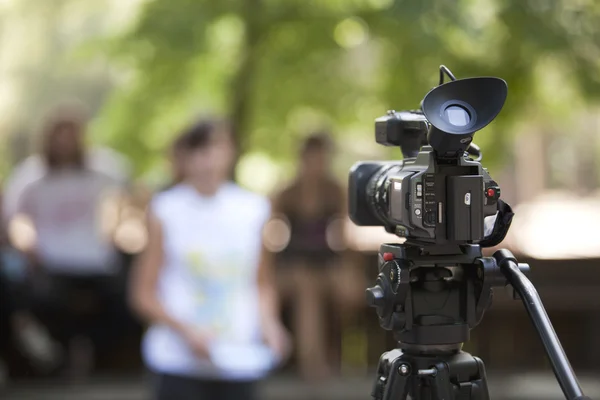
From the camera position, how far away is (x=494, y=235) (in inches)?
89.3

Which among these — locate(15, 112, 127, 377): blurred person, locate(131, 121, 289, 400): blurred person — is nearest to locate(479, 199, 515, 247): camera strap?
locate(131, 121, 289, 400): blurred person

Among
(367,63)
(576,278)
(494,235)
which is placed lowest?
(576,278)

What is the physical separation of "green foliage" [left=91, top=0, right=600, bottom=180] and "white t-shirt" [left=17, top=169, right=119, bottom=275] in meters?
1.11

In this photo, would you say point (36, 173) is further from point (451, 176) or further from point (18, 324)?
point (451, 176)

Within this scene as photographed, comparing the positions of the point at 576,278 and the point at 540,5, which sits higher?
the point at 540,5

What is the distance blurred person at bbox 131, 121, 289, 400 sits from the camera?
149 inches

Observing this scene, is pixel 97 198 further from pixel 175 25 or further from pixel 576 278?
pixel 576 278

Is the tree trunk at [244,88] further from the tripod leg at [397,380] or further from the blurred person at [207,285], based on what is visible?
the tripod leg at [397,380]

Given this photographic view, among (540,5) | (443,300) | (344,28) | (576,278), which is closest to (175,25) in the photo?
(344,28)

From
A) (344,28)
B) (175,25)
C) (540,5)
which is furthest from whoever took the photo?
(344,28)

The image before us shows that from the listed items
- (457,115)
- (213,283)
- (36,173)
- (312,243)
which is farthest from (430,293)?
(36,173)

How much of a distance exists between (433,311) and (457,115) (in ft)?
1.64

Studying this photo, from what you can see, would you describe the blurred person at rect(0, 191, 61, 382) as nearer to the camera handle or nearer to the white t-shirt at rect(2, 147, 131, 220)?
the white t-shirt at rect(2, 147, 131, 220)

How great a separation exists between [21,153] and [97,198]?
16.9m
